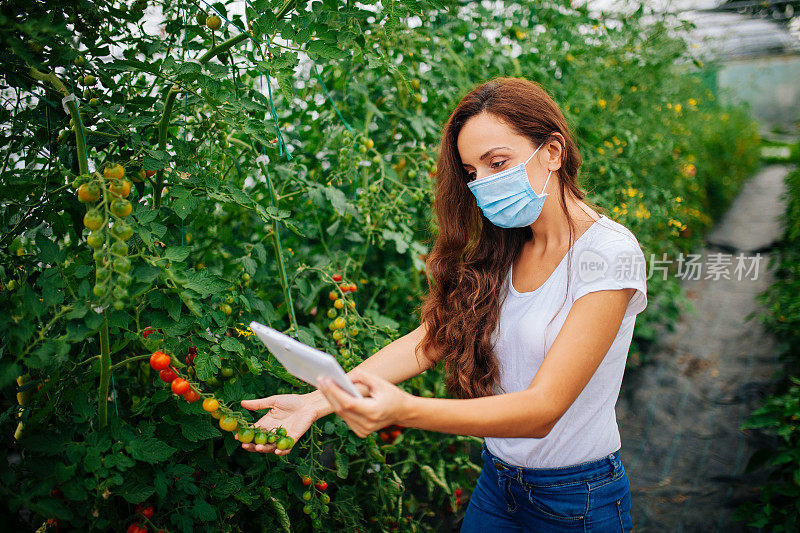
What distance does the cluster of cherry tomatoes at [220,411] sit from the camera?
1.16m

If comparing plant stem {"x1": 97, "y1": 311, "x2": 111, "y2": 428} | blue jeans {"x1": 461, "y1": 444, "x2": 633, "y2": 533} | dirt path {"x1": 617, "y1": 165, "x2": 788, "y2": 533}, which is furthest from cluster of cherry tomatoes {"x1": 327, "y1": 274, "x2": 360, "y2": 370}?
dirt path {"x1": 617, "y1": 165, "x2": 788, "y2": 533}

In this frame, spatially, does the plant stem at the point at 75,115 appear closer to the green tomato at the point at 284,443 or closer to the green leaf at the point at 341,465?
the green tomato at the point at 284,443

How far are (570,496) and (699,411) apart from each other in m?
2.40

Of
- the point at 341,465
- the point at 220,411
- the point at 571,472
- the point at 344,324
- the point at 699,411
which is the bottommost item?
the point at 699,411

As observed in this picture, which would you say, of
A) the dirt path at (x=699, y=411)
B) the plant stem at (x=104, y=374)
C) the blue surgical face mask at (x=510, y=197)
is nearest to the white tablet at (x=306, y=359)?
the plant stem at (x=104, y=374)

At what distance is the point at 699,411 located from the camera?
10.8 feet

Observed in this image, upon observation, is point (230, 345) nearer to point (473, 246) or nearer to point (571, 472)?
point (473, 246)

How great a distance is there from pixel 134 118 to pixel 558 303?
1024mm

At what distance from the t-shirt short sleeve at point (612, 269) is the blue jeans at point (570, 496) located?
0.41m

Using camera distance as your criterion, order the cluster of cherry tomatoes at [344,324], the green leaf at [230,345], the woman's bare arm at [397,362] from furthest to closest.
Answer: the cluster of cherry tomatoes at [344,324] → the woman's bare arm at [397,362] → the green leaf at [230,345]

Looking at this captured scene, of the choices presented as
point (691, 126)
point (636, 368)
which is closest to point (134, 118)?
point (636, 368)

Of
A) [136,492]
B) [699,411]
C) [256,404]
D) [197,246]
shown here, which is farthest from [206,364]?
[699,411]

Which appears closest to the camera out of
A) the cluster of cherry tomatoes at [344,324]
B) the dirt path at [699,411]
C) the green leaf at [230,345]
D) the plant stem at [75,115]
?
the plant stem at [75,115]

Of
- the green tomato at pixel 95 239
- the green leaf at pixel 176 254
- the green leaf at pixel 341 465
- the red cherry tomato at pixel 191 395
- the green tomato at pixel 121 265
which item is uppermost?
the green tomato at pixel 95 239
